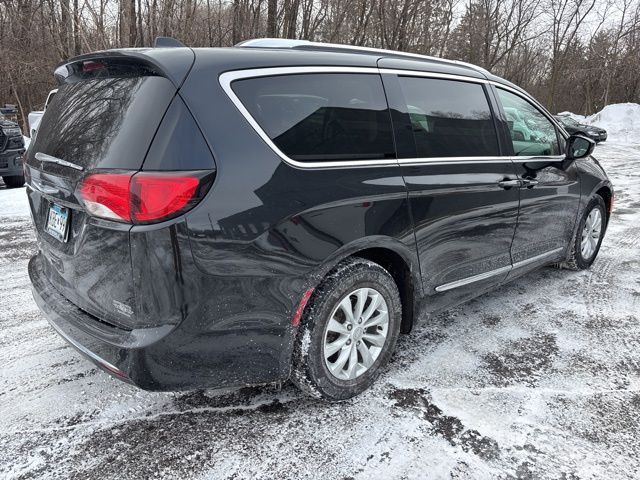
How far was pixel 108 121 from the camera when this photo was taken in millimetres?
2150

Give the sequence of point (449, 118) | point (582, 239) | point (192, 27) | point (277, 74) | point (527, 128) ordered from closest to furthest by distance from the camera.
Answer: point (277, 74) < point (449, 118) < point (527, 128) < point (582, 239) < point (192, 27)

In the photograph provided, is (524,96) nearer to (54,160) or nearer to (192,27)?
(54,160)

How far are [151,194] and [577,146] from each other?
3.62 metres

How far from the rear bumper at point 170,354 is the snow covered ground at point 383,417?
34 centimetres

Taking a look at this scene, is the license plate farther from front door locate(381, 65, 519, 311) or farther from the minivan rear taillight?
front door locate(381, 65, 519, 311)

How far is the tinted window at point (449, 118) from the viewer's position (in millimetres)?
2873

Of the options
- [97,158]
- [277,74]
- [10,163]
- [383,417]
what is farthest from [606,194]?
[10,163]

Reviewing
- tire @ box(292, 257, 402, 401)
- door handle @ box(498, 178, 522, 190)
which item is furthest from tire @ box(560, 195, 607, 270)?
tire @ box(292, 257, 402, 401)

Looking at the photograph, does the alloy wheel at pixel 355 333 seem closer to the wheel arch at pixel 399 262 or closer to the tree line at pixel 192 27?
the wheel arch at pixel 399 262

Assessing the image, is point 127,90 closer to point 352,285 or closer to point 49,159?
point 49,159

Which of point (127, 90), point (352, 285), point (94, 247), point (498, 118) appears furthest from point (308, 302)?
point (498, 118)

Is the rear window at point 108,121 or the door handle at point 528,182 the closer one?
the rear window at point 108,121

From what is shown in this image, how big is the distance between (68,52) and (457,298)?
59.9 feet

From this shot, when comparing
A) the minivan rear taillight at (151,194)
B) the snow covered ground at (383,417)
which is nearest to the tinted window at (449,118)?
the snow covered ground at (383,417)
